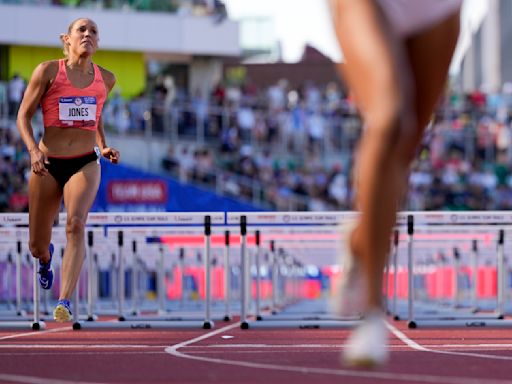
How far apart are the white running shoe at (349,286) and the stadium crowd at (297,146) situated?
23.8 meters

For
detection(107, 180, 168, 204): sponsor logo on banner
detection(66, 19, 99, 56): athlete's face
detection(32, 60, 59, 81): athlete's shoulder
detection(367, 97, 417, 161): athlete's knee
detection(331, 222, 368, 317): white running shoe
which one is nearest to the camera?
detection(367, 97, 417, 161): athlete's knee

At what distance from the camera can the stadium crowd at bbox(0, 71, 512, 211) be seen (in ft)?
97.4

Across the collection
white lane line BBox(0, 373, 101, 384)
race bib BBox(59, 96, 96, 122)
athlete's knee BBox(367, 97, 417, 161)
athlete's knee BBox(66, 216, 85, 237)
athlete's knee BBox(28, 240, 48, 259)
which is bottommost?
white lane line BBox(0, 373, 101, 384)

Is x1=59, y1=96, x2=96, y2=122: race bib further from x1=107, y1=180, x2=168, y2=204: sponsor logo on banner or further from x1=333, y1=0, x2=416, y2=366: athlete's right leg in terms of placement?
x1=107, y1=180, x2=168, y2=204: sponsor logo on banner

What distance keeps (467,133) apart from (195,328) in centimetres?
2189

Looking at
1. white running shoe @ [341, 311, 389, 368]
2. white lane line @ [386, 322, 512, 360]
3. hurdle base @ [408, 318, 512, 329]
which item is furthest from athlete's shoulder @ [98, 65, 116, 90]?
white running shoe @ [341, 311, 389, 368]

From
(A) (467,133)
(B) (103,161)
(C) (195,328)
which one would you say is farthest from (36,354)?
(A) (467,133)

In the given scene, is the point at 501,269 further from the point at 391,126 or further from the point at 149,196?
the point at 149,196

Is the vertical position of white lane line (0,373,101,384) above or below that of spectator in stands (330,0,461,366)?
below

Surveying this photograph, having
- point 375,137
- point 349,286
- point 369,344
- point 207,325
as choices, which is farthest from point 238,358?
point 207,325

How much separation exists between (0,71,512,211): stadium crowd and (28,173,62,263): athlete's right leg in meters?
18.9

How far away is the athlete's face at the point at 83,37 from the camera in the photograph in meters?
9.52

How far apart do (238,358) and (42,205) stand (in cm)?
190

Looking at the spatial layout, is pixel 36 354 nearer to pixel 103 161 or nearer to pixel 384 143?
pixel 384 143
